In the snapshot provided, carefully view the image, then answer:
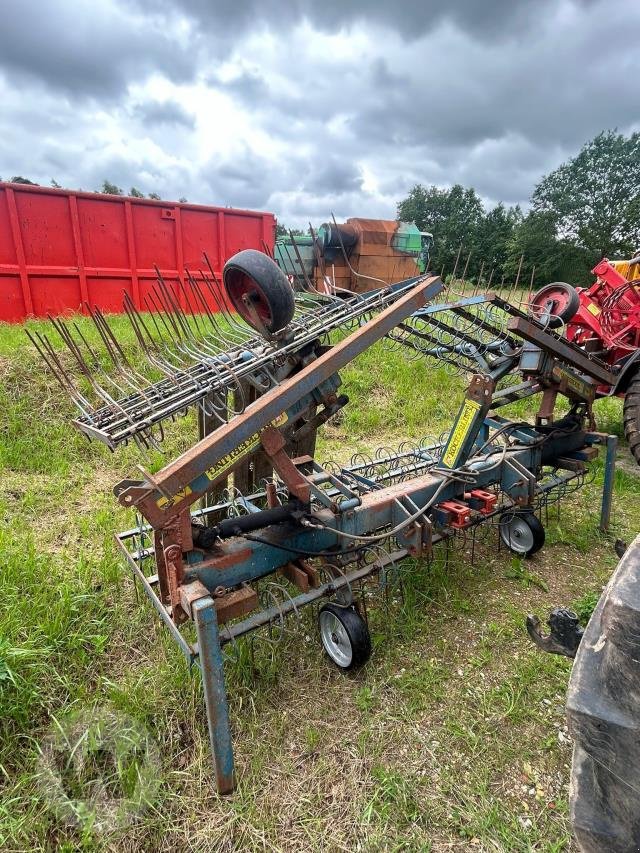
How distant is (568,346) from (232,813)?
3.52m

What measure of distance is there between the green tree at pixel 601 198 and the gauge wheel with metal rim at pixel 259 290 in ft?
122

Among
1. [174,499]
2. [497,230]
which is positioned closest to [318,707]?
[174,499]

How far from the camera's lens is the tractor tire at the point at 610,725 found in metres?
0.91

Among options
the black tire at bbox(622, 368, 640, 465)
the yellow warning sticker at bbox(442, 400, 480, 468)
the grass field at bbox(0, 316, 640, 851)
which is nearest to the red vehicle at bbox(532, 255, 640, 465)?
the black tire at bbox(622, 368, 640, 465)

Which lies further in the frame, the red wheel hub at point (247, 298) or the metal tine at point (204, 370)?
the red wheel hub at point (247, 298)

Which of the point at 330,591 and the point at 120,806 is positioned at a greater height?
the point at 330,591

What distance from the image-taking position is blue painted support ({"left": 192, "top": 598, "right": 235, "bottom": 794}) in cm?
180

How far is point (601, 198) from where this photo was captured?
3453 cm

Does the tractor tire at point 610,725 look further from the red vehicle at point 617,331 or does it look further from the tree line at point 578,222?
the tree line at point 578,222

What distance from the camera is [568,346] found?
3.55m

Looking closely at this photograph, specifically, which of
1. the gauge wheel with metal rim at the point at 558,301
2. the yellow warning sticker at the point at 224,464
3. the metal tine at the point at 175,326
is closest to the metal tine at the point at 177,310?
the metal tine at the point at 175,326

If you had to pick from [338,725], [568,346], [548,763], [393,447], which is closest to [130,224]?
[393,447]

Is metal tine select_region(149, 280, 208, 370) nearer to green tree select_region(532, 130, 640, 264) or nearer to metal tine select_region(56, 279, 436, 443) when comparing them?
metal tine select_region(56, 279, 436, 443)

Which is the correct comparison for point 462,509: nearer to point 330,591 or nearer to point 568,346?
point 330,591
